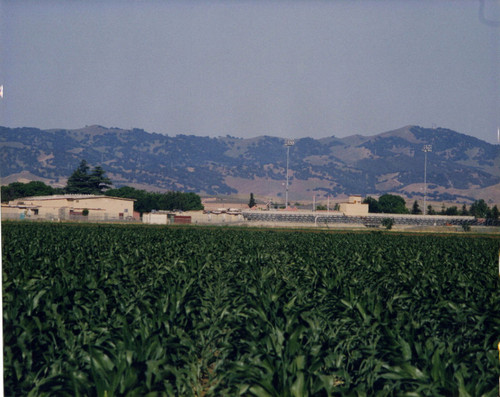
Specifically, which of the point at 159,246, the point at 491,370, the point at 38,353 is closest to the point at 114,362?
the point at 38,353

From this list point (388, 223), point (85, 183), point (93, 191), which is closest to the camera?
point (388, 223)

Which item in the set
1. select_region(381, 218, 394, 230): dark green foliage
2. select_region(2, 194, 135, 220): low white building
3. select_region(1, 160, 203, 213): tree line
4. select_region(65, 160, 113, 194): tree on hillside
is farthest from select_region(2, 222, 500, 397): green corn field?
select_region(65, 160, 113, 194): tree on hillside

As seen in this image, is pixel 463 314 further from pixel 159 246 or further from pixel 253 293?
pixel 159 246

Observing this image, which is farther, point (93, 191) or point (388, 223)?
point (93, 191)

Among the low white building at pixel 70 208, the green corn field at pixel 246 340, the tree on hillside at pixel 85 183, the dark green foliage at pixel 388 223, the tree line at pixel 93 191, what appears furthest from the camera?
the tree on hillside at pixel 85 183

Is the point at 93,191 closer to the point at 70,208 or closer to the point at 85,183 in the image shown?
the point at 85,183

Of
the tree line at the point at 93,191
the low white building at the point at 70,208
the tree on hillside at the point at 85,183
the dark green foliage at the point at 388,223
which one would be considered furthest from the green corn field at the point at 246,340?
the tree on hillside at the point at 85,183

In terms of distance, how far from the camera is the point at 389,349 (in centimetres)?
815

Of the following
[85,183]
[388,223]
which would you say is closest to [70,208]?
[388,223]

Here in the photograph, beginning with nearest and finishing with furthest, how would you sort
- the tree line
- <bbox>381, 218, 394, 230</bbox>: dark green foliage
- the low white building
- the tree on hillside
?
<bbox>381, 218, 394, 230</bbox>: dark green foliage, the low white building, the tree line, the tree on hillside

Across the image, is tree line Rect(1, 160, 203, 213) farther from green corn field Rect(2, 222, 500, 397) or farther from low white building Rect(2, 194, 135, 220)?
green corn field Rect(2, 222, 500, 397)

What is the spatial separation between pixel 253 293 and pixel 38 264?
8.39m

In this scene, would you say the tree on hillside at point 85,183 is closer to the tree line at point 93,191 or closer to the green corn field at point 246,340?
the tree line at point 93,191

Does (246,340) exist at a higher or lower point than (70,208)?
lower
